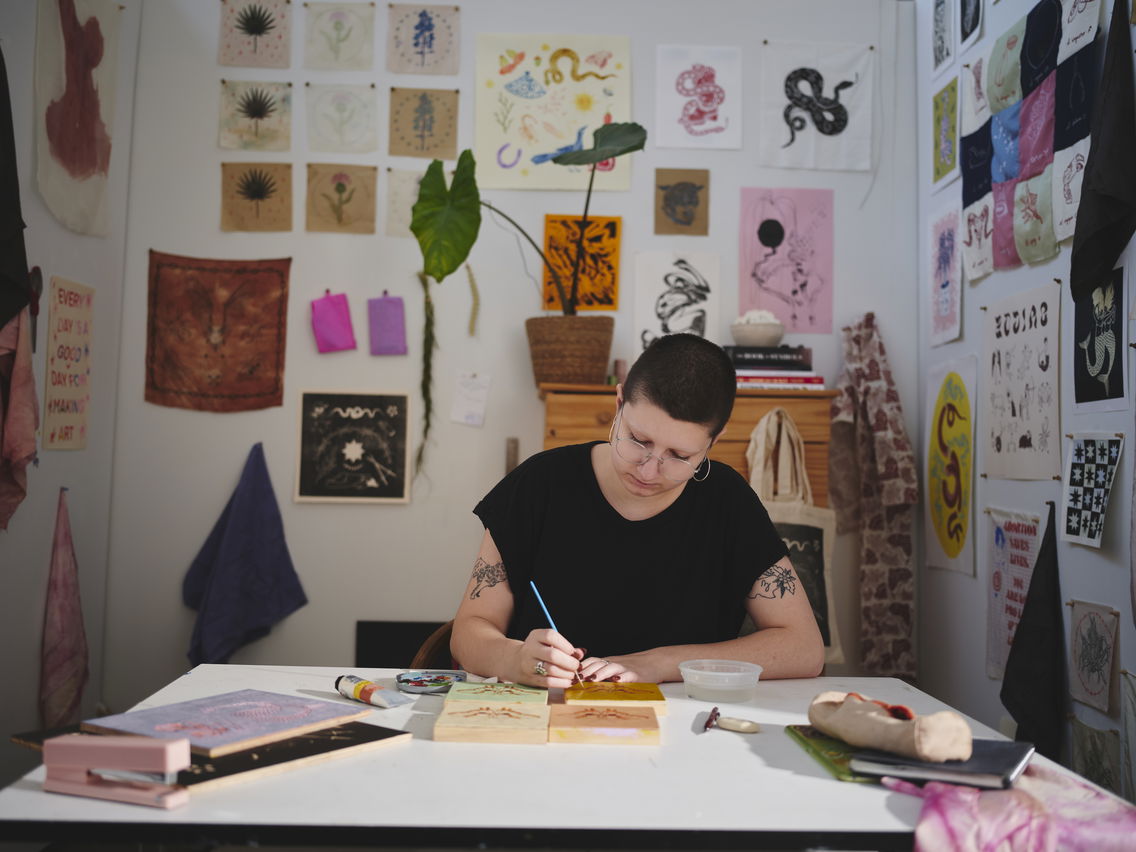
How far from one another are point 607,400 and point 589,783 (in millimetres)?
2050

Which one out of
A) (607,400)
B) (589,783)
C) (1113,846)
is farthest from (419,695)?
(607,400)

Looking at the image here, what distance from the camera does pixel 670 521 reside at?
6.79 ft

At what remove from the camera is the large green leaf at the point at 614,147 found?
298cm

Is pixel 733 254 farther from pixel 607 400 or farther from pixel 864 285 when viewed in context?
pixel 607 400

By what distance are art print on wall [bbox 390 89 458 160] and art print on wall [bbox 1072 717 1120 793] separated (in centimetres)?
278

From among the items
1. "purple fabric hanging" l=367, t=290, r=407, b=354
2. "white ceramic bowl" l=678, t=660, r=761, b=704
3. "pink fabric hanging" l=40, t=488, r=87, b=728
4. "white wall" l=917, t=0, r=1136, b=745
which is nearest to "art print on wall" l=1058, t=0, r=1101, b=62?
"white wall" l=917, t=0, r=1136, b=745

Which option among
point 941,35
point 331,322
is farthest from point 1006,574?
point 331,322

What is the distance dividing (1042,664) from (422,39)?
118 inches

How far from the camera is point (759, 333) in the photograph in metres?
3.38

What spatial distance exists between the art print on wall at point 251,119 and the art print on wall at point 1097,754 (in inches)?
127

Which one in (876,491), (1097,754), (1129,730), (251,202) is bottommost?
(1097,754)

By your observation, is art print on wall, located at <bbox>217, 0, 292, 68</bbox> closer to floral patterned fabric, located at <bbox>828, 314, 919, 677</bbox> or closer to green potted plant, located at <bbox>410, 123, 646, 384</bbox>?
green potted plant, located at <bbox>410, 123, 646, 384</bbox>

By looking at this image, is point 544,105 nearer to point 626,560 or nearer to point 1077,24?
point 1077,24

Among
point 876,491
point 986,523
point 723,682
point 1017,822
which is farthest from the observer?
point 876,491
